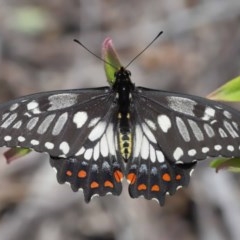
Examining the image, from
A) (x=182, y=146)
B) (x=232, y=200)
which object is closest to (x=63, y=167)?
(x=182, y=146)

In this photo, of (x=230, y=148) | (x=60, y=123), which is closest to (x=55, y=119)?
(x=60, y=123)

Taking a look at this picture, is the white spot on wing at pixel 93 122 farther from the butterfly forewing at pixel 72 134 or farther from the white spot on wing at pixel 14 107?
the white spot on wing at pixel 14 107

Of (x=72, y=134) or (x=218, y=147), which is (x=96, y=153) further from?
(x=218, y=147)

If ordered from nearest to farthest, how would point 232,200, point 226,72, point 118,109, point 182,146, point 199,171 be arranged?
point 182,146 < point 118,109 < point 232,200 < point 199,171 < point 226,72

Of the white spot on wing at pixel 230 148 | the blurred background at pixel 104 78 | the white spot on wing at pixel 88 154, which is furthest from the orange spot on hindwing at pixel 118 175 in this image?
the blurred background at pixel 104 78

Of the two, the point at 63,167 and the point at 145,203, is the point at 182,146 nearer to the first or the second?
the point at 63,167
